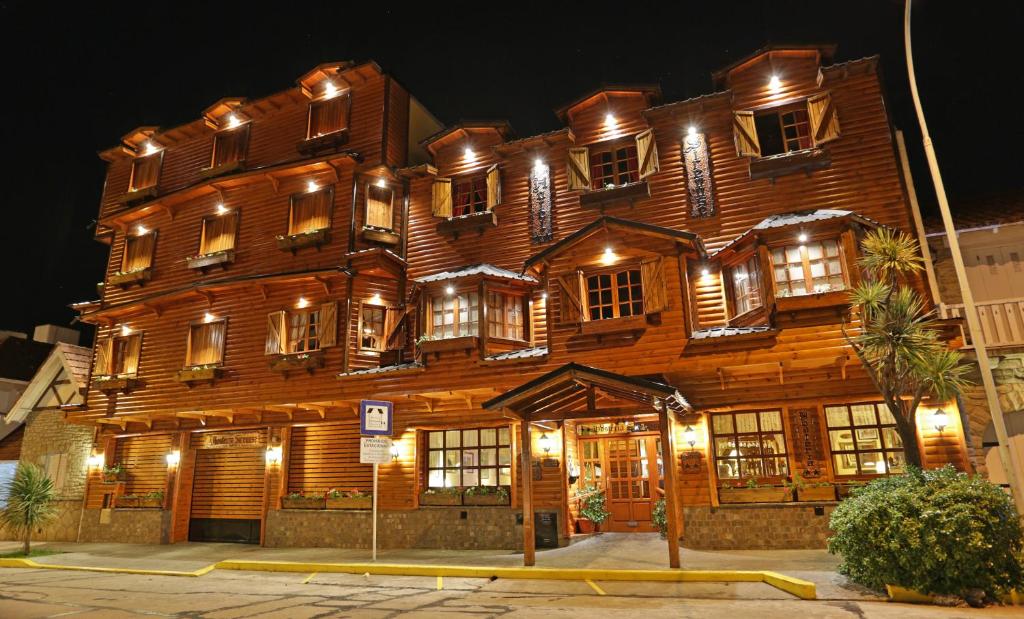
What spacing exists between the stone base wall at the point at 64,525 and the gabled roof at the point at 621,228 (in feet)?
63.9

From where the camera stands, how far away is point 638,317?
14.5m

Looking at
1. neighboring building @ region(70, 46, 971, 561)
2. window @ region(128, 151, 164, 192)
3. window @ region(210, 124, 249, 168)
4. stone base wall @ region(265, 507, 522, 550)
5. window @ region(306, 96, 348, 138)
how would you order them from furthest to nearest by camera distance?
window @ region(128, 151, 164, 192)
window @ region(210, 124, 249, 168)
window @ region(306, 96, 348, 138)
stone base wall @ region(265, 507, 522, 550)
neighboring building @ region(70, 46, 971, 561)

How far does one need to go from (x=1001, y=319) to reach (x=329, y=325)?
17.6 meters

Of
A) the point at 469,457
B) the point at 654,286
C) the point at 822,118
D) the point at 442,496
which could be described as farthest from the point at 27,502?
the point at 822,118

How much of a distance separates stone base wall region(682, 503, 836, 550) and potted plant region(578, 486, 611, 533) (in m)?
2.53

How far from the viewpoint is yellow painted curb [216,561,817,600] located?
32.7 ft

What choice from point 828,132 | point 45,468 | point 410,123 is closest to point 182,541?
point 45,468

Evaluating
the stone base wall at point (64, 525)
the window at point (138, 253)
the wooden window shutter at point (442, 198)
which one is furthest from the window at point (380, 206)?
the stone base wall at point (64, 525)

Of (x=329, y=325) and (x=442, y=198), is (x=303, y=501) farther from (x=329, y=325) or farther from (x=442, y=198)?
(x=442, y=198)

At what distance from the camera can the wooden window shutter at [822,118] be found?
15156 millimetres

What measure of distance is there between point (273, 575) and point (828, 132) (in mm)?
16867

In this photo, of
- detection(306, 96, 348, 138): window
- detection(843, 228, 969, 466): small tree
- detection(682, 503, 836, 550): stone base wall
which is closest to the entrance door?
detection(306, 96, 348, 138): window

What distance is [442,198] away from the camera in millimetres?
19312

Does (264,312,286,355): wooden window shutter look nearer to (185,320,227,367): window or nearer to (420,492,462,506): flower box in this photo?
(185,320,227,367): window
